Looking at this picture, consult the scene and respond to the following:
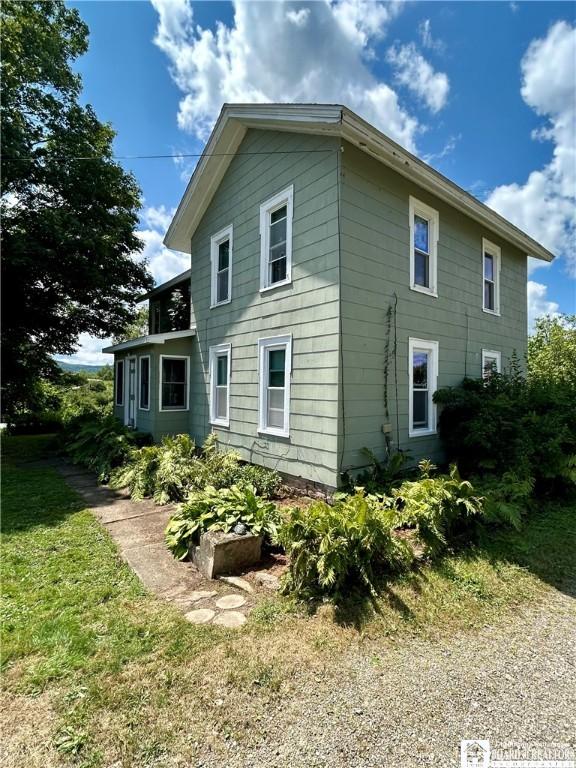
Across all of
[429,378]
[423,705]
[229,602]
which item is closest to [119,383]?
[429,378]

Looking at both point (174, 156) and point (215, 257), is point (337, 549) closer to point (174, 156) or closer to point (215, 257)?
point (215, 257)

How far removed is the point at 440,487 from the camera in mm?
4668

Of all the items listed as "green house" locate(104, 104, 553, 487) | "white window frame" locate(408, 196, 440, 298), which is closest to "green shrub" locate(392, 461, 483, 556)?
"green house" locate(104, 104, 553, 487)

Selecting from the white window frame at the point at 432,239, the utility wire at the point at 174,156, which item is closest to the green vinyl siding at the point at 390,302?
the white window frame at the point at 432,239

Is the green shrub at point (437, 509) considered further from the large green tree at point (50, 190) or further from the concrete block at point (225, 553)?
the large green tree at point (50, 190)

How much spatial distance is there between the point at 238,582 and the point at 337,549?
118cm

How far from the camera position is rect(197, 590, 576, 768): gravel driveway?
203 cm

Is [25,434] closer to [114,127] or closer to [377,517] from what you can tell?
[114,127]

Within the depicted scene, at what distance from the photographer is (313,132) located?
632 centimetres

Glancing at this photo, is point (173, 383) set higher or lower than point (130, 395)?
higher

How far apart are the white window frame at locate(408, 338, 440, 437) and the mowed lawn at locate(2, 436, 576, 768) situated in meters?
2.66

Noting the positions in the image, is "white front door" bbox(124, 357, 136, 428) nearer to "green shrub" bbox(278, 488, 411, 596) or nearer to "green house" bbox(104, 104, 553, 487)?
"green house" bbox(104, 104, 553, 487)

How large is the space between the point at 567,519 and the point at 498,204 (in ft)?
29.4

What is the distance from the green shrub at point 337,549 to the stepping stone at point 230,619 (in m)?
0.54
